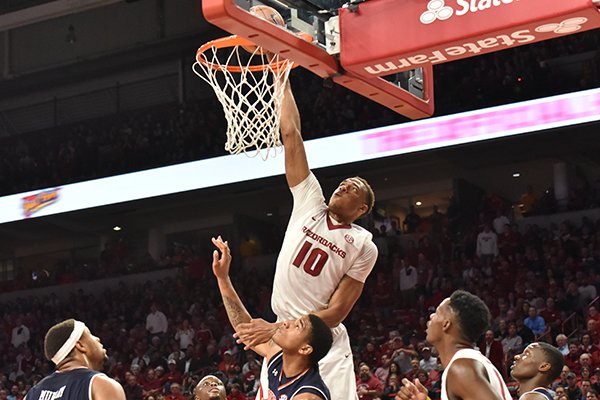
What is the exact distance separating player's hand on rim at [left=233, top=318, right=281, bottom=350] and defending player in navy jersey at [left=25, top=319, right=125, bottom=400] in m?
0.62

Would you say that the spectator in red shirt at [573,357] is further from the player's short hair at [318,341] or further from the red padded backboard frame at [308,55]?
the player's short hair at [318,341]

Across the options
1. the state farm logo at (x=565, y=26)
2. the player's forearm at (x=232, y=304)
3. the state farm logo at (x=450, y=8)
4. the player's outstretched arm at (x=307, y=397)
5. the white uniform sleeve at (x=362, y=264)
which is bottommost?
the player's outstretched arm at (x=307, y=397)

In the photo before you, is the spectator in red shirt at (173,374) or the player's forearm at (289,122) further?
the spectator in red shirt at (173,374)

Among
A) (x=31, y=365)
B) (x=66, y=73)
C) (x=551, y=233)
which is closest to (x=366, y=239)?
(x=551, y=233)

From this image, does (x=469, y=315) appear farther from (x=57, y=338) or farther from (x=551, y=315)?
(x=551, y=315)

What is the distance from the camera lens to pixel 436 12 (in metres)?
4.78

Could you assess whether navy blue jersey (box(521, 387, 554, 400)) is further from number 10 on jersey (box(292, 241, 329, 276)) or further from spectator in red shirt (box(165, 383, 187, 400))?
spectator in red shirt (box(165, 383, 187, 400))

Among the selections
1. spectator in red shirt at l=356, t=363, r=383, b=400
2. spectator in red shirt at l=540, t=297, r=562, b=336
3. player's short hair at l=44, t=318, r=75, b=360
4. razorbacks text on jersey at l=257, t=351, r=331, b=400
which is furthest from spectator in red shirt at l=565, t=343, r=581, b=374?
player's short hair at l=44, t=318, r=75, b=360

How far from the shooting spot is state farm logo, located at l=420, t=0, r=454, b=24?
4.76 metres

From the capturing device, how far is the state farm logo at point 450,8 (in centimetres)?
466

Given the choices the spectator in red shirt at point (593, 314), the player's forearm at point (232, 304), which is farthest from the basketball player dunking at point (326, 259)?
the spectator in red shirt at point (593, 314)

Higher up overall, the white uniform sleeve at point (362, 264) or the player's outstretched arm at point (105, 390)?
the white uniform sleeve at point (362, 264)

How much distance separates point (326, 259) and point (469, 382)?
1.53 meters

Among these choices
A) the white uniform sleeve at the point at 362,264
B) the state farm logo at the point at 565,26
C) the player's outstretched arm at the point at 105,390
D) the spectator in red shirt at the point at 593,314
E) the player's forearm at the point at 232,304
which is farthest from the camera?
the spectator in red shirt at the point at 593,314
